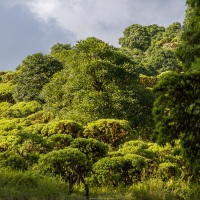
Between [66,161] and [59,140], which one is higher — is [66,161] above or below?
below

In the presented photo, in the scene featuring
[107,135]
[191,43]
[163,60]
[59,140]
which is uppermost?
[163,60]

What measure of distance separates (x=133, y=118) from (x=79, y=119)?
10.6ft

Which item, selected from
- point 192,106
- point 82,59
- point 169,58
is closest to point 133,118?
point 82,59

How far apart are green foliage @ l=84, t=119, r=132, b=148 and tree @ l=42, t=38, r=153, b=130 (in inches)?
123

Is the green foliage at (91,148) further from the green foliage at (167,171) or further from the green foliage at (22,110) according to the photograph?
the green foliage at (22,110)

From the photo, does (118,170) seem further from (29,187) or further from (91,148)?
(29,187)

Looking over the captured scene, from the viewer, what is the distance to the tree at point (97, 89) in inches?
754

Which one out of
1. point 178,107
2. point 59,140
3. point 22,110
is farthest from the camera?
point 22,110

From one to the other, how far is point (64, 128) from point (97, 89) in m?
6.54

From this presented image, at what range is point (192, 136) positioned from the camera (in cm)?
736

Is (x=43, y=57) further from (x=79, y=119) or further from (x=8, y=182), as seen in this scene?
(x=8, y=182)


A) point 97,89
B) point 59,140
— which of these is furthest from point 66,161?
point 97,89

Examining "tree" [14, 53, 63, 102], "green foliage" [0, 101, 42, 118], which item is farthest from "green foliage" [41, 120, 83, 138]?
"tree" [14, 53, 63, 102]

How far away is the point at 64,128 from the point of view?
14961mm
